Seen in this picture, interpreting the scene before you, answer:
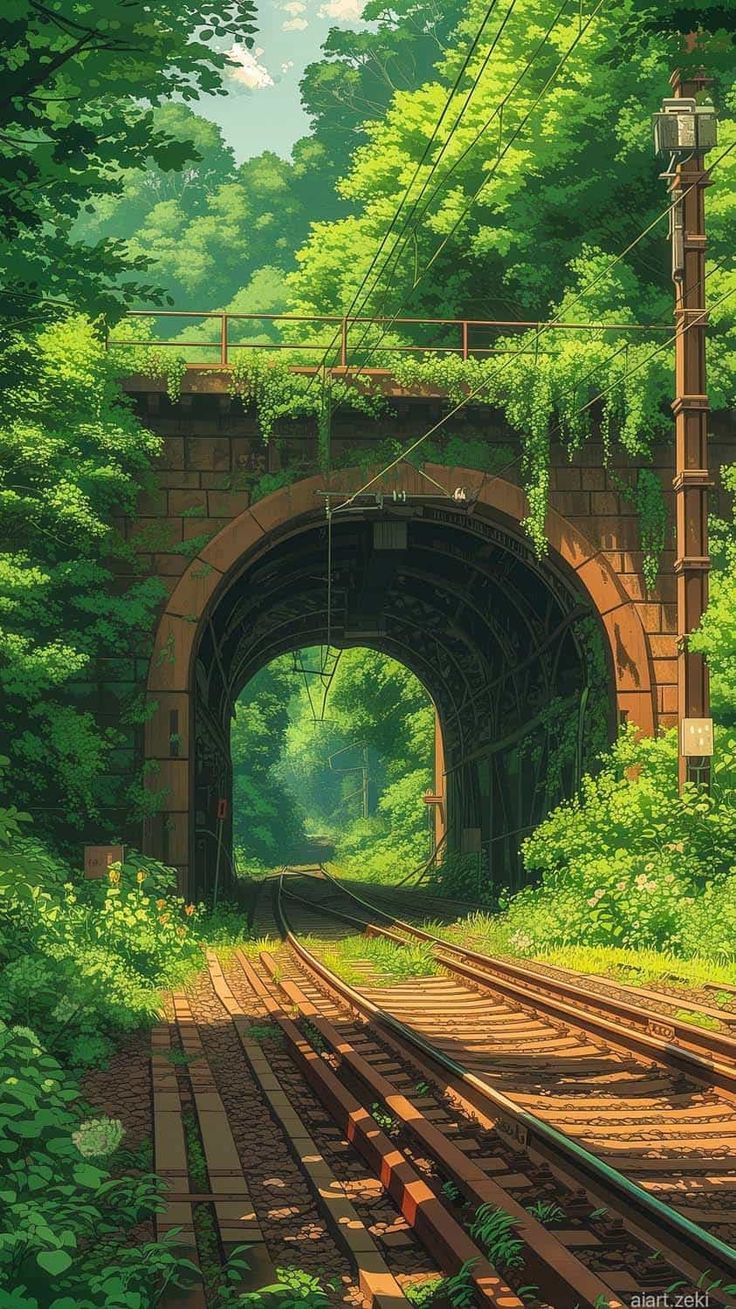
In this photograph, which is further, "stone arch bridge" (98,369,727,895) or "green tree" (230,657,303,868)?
"green tree" (230,657,303,868)

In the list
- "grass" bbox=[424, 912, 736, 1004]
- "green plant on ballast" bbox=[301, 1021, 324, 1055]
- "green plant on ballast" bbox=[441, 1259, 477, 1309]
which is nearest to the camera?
"green plant on ballast" bbox=[441, 1259, 477, 1309]

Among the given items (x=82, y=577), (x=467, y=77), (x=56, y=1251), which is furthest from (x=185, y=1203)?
(x=467, y=77)

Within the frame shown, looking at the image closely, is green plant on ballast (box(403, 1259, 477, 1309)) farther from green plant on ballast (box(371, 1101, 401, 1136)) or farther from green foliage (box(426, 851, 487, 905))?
green foliage (box(426, 851, 487, 905))

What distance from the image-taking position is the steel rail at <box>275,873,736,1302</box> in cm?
518

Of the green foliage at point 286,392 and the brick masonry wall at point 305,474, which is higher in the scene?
the green foliage at point 286,392

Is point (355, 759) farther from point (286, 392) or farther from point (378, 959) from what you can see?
point (378, 959)

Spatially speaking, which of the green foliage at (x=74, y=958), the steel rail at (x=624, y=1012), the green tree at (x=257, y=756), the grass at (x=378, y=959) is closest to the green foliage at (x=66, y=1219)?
the green foliage at (x=74, y=958)

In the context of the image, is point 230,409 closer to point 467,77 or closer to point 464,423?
point 464,423

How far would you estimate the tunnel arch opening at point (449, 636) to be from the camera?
20.7 meters

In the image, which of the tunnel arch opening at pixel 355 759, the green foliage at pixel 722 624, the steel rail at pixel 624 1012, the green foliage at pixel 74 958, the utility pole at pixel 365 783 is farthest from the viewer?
the utility pole at pixel 365 783

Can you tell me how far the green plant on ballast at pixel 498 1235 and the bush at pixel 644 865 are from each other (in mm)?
10003

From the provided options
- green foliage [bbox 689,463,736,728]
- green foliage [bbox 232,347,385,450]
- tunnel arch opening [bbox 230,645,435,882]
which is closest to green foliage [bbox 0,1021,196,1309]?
green foliage [bbox 689,463,736,728]

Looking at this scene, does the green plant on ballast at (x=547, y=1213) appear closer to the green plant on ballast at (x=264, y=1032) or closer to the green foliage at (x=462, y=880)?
the green plant on ballast at (x=264, y=1032)

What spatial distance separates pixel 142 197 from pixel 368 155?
179 ft
